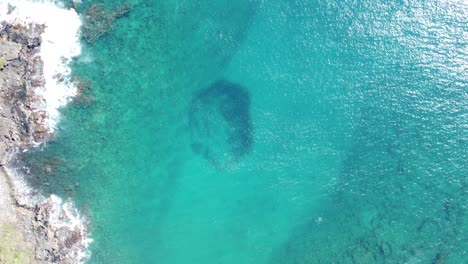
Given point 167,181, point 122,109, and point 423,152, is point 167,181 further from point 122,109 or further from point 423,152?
point 423,152

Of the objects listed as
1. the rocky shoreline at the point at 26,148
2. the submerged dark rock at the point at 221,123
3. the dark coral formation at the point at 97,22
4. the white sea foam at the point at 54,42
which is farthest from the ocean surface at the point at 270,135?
the rocky shoreline at the point at 26,148

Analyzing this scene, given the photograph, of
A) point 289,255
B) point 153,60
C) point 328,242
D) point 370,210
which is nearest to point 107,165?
point 153,60

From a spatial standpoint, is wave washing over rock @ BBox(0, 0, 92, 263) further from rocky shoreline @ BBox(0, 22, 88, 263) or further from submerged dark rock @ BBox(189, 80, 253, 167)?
submerged dark rock @ BBox(189, 80, 253, 167)

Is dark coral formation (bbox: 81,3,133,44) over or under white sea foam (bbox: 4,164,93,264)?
over

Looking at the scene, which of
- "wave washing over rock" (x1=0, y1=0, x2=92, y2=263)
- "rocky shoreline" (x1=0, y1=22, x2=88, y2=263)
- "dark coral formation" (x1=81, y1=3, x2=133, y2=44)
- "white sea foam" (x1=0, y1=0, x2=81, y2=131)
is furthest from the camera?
"dark coral formation" (x1=81, y1=3, x2=133, y2=44)

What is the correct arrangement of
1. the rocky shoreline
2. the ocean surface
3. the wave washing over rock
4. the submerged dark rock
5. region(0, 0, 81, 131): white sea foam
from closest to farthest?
the rocky shoreline
the wave washing over rock
region(0, 0, 81, 131): white sea foam
the ocean surface
the submerged dark rock

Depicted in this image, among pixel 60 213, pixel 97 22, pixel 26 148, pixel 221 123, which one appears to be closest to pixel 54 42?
pixel 97 22

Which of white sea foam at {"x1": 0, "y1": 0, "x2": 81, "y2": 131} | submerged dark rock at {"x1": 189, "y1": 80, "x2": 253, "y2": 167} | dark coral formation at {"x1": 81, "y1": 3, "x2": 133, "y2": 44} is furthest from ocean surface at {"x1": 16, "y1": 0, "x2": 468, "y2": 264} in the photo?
white sea foam at {"x1": 0, "y1": 0, "x2": 81, "y2": 131}
